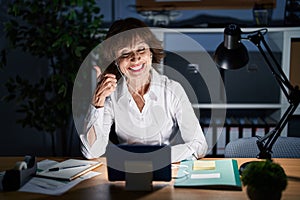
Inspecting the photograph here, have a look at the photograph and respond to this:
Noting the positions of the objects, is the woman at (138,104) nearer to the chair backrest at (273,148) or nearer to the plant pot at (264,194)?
the chair backrest at (273,148)

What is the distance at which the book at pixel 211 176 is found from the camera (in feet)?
4.55

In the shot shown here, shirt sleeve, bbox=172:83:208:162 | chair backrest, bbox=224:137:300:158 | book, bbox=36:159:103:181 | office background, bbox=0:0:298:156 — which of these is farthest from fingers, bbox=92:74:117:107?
office background, bbox=0:0:298:156

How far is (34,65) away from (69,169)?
69.7 inches

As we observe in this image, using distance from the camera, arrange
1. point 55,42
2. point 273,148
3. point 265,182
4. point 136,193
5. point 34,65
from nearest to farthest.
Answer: point 265,182, point 136,193, point 273,148, point 55,42, point 34,65

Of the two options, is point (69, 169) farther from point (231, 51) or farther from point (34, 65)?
point (34, 65)

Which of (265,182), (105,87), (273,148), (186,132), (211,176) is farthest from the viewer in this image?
(273,148)

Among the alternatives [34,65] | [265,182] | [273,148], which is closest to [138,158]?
[265,182]

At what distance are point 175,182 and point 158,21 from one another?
5.64ft

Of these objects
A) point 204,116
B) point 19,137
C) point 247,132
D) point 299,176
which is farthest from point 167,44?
point 299,176

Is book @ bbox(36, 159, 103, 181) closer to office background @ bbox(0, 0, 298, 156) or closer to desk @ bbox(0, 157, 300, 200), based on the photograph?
desk @ bbox(0, 157, 300, 200)

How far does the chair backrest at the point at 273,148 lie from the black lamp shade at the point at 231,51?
2.10ft

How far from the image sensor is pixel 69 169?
159 cm

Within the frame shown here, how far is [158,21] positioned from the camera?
2902 millimetres

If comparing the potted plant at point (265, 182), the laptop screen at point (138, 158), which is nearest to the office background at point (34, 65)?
the laptop screen at point (138, 158)
